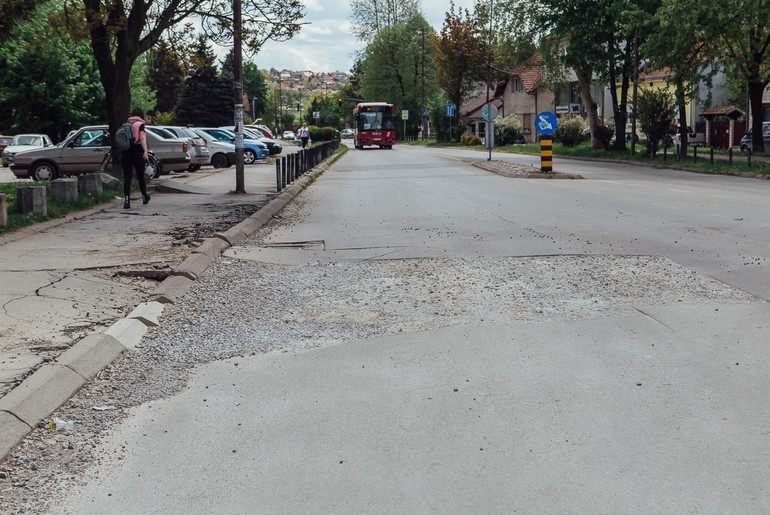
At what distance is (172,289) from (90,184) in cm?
982

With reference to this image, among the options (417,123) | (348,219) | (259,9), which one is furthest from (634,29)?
(417,123)

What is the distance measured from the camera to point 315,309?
726cm

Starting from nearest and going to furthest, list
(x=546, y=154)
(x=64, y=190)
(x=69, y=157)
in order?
(x=64, y=190) → (x=69, y=157) → (x=546, y=154)

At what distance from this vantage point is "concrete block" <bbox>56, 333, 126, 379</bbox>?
17.2ft

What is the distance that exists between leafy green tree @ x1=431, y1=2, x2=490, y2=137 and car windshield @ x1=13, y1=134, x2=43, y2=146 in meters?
48.3

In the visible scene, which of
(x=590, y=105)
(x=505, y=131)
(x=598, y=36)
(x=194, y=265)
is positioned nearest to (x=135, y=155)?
(x=194, y=265)

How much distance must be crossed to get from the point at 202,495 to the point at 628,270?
612 centimetres

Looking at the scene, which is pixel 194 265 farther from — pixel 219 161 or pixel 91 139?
pixel 219 161

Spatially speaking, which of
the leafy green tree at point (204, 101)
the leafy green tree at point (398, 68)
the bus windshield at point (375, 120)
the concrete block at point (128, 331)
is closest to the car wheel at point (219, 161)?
the concrete block at point (128, 331)

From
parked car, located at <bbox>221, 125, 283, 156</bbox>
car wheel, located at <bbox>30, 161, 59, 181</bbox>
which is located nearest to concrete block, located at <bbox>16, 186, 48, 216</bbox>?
car wheel, located at <bbox>30, 161, 59, 181</bbox>

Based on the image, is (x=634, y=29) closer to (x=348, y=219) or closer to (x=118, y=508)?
(x=348, y=219)

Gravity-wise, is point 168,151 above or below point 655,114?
below

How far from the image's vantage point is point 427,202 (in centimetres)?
1738

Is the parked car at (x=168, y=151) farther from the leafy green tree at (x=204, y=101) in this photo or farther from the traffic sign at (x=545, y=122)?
the leafy green tree at (x=204, y=101)
